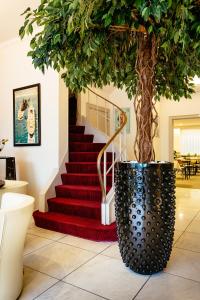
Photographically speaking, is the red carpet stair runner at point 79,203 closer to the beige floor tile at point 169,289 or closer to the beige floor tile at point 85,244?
the beige floor tile at point 85,244

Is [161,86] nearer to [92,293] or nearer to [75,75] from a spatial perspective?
[75,75]

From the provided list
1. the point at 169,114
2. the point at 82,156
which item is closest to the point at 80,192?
the point at 82,156

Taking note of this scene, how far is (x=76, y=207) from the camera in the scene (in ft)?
11.8

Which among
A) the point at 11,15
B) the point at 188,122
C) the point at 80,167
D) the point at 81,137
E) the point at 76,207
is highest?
the point at 11,15

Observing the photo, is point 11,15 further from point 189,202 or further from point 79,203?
point 189,202

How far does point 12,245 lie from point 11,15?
12.0 feet

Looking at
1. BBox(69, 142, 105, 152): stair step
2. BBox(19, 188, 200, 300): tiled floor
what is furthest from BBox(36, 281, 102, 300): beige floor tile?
BBox(69, 142, 105, 152): stair step

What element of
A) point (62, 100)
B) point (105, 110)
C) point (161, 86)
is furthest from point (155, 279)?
point (105, 110)

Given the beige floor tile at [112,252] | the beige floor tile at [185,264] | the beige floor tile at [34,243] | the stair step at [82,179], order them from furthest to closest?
the stair step at [82,179]
the beige floor tile at [34,243]
the beige floor tile at [112,252]
the beige floor tile at [185,264]

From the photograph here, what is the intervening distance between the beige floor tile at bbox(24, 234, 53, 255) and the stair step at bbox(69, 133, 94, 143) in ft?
7.84

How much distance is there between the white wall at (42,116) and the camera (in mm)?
4172

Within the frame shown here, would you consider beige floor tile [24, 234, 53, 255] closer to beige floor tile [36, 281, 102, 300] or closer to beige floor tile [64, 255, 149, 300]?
beige floor tile [64, 255, 149, 300]

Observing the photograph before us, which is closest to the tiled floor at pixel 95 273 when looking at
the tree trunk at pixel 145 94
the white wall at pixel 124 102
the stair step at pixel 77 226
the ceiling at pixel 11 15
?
the stair step at pixel 77 226

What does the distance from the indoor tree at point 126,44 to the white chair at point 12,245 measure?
1.08 meters
